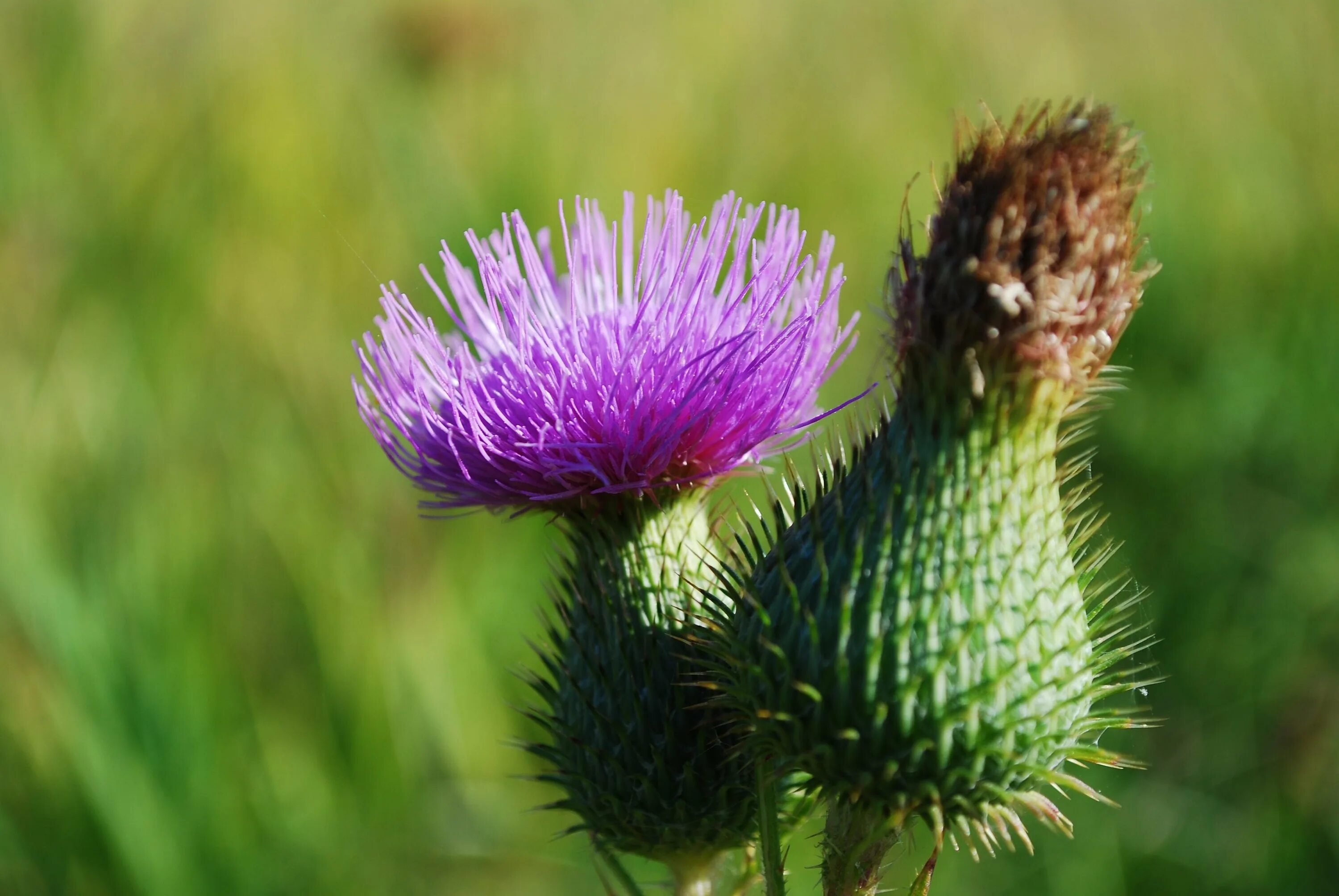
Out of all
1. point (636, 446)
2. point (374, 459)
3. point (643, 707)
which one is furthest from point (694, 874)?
point (374, 459)

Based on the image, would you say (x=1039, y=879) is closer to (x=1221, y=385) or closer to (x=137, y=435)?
(x=1221, y=385)

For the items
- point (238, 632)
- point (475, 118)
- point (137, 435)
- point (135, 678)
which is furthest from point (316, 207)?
point (135, 678)

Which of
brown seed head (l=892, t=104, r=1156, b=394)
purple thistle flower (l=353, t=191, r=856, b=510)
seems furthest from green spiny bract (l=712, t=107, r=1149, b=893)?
purple thistle flower (l=353, t=191, r=856, b=510)

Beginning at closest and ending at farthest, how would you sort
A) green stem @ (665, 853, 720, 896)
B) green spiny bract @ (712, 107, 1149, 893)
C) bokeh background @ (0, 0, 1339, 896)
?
green spiny bract @ (712, 107, 1149, 893) < green stem @ (665, 853, 720, 896) < bokeh background @ (0, 0, 1339, 896)

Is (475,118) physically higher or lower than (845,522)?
higher

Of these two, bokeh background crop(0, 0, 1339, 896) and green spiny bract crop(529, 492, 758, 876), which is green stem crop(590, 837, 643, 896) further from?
bokeh background crop(0, 0, 1339, 896)

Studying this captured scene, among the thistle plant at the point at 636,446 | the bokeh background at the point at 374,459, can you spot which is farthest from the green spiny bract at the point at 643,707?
the bokeh background at the point at 374,459

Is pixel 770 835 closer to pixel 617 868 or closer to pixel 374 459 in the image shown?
pixel 617 868
